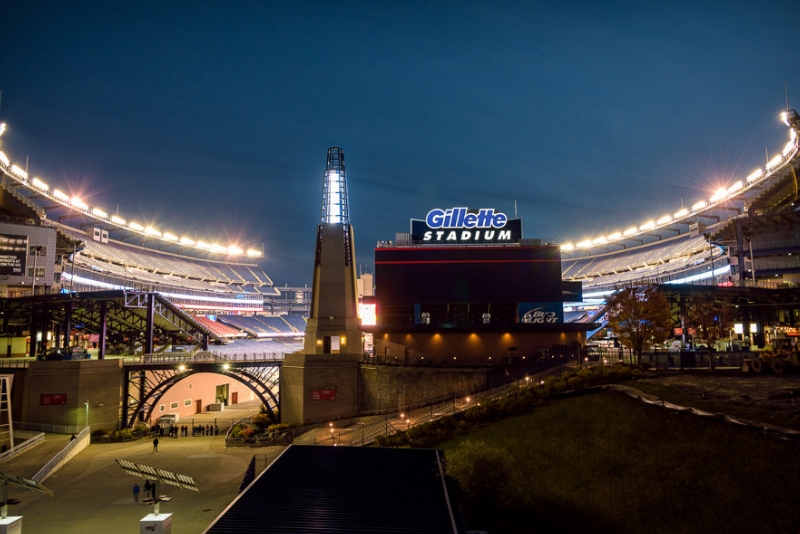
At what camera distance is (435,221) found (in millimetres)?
57469

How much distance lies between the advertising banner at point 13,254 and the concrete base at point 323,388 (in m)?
36.7

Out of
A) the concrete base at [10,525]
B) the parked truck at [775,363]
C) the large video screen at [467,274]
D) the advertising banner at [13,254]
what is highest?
the advertising banner at [13,254]

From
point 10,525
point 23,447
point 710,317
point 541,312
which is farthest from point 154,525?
point 710,317

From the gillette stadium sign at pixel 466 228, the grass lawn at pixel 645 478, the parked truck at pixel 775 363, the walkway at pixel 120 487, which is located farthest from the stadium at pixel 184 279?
the grass lawn at pixel 645 478

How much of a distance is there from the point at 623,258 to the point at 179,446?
11342cm

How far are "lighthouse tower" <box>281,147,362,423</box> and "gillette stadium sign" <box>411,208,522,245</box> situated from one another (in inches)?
330

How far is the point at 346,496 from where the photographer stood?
1784 centimetres

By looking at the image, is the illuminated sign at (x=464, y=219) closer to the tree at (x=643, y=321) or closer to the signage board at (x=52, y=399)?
the tree at (x=643, y=321)

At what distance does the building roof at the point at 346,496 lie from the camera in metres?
15.7

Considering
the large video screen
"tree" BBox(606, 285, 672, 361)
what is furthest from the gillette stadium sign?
"tree" BBox(606, 285, 672, 361)

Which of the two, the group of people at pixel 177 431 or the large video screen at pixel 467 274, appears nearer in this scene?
the group of people at pixel 177 431

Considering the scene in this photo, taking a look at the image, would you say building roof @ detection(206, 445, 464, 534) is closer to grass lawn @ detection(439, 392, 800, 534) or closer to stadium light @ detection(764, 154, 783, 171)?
grass lawn @ detection(439, 392, 800, 534)

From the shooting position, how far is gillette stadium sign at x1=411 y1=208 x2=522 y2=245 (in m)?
56.8

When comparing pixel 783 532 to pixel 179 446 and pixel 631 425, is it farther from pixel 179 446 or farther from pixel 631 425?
pixel 179 446
